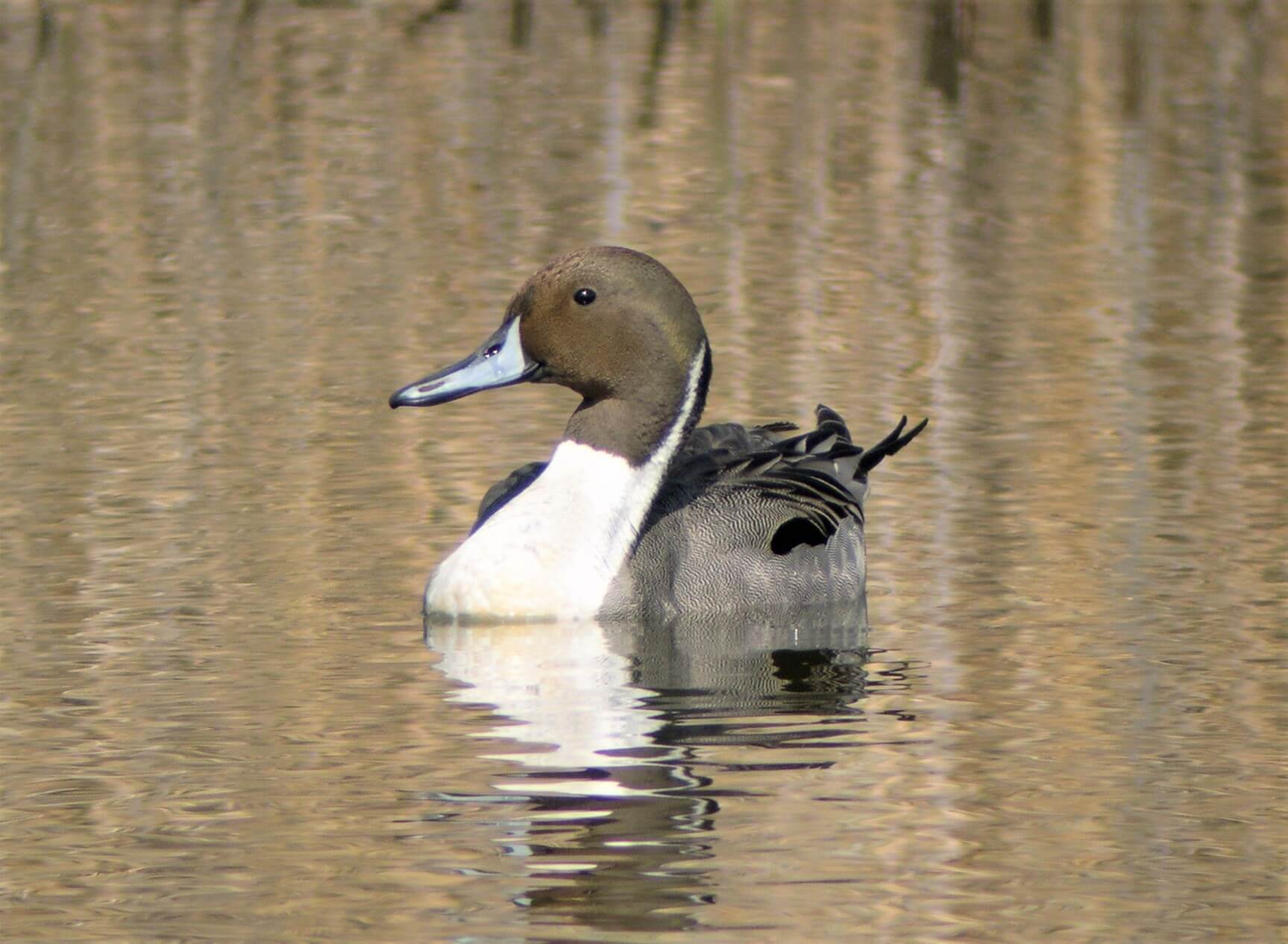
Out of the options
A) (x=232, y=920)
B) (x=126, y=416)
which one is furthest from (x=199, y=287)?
(x=232, y=920)

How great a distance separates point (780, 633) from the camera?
7.79 meters

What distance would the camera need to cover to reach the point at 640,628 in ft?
25.3

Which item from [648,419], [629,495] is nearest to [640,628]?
[629,495]

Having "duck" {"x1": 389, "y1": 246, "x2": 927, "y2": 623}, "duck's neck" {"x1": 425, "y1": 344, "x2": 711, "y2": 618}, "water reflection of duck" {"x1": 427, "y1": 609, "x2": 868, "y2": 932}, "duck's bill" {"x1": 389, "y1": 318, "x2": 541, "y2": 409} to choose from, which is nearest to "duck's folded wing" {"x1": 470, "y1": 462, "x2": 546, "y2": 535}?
"duck" {"x1": 389, "y1": 246, "x2": 927, "y2": 623}

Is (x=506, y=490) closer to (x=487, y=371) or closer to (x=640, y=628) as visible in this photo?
(x=487, y=371)

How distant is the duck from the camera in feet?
25.5

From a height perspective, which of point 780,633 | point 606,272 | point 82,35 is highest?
point 82,35

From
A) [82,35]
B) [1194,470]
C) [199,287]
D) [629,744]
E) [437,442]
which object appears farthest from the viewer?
[82,35]

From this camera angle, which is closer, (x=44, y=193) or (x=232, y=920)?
(x=232, y=920)

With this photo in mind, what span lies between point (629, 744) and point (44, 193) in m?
11.5

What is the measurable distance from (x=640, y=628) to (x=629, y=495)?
1.55 feet

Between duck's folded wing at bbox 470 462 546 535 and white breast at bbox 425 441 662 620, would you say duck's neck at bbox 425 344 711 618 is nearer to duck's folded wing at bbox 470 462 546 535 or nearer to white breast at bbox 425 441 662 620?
white breast at bbox 425 441 662 620

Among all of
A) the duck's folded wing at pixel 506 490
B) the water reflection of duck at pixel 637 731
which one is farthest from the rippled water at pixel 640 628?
the duck's folded wing at pixel 506 490

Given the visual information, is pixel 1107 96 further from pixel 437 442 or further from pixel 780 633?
pixel 780 633
